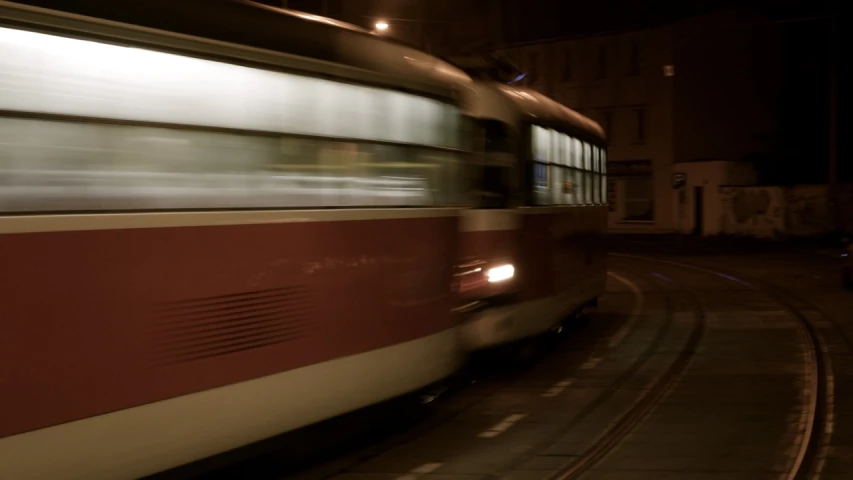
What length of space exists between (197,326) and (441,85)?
11.2 ft

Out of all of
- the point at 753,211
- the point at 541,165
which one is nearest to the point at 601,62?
the point at 753,211

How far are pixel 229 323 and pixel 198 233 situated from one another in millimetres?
550

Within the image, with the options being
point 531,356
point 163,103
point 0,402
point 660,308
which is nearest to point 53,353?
point 0,402

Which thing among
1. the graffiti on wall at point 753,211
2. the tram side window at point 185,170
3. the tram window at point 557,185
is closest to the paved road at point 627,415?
the tram window at point 557,185

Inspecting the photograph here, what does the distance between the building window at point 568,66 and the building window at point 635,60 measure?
297 cm

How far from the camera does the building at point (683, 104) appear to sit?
45.6m

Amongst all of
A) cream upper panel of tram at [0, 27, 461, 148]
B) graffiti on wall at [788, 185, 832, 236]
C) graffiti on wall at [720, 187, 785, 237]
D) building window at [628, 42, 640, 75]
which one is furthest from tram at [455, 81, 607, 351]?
building window at [628, 42, 640, 75]

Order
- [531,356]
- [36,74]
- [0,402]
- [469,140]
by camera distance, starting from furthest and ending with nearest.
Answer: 1. [531,356]
2. [469,140]
3. [36,74]
4. [0,402]

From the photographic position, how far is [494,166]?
10.1 meters

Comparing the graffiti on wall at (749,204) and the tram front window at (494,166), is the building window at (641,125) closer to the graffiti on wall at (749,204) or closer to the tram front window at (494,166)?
the graffiti on wall at (749,204)

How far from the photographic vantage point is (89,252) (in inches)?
190

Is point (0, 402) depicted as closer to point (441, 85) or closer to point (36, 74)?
point (36, 74)

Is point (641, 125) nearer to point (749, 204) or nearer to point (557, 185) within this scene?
point (749, 204)

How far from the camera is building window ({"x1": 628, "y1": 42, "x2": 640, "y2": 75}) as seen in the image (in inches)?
1839
